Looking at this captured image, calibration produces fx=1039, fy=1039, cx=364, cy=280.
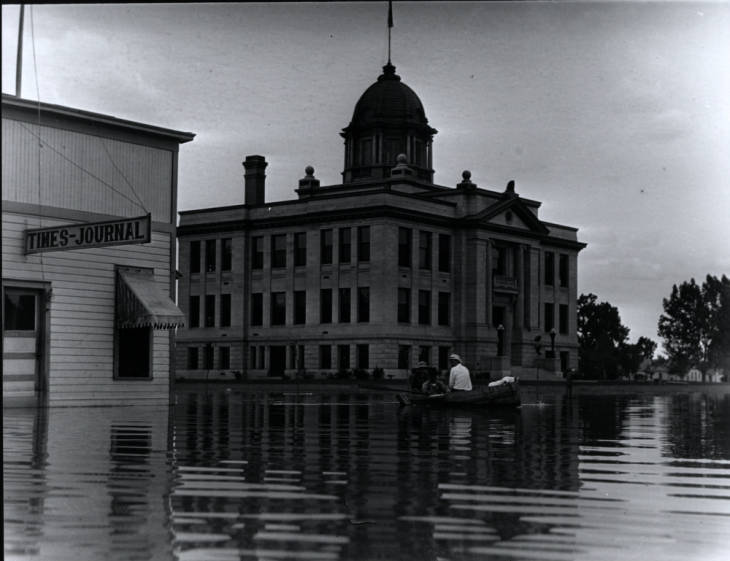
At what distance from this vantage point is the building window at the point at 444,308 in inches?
2815

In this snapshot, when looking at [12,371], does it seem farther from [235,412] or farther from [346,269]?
[346,269]

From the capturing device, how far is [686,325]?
64.8m

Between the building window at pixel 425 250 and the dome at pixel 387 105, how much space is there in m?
11.7

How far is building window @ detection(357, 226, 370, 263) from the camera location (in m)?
67.5

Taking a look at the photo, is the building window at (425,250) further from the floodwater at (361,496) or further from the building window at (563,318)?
the floodwater at (361,496)

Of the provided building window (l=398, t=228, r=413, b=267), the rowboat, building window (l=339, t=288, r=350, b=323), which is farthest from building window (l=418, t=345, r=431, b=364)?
the rowboat

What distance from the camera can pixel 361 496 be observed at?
8.34 m

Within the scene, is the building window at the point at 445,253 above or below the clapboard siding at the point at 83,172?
above

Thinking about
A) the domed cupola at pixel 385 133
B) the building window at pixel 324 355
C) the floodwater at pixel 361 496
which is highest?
the domed cupola at pixel 385 133

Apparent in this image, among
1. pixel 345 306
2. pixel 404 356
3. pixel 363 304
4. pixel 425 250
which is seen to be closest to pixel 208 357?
pixel 345 306

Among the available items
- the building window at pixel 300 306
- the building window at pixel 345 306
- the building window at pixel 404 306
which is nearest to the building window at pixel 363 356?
the building window at pixel 345 306

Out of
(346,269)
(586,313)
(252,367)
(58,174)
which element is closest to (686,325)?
(346,269)

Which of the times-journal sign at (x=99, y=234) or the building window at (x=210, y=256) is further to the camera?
the building window at (x=210, y=256)

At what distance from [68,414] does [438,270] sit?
50727 mm
